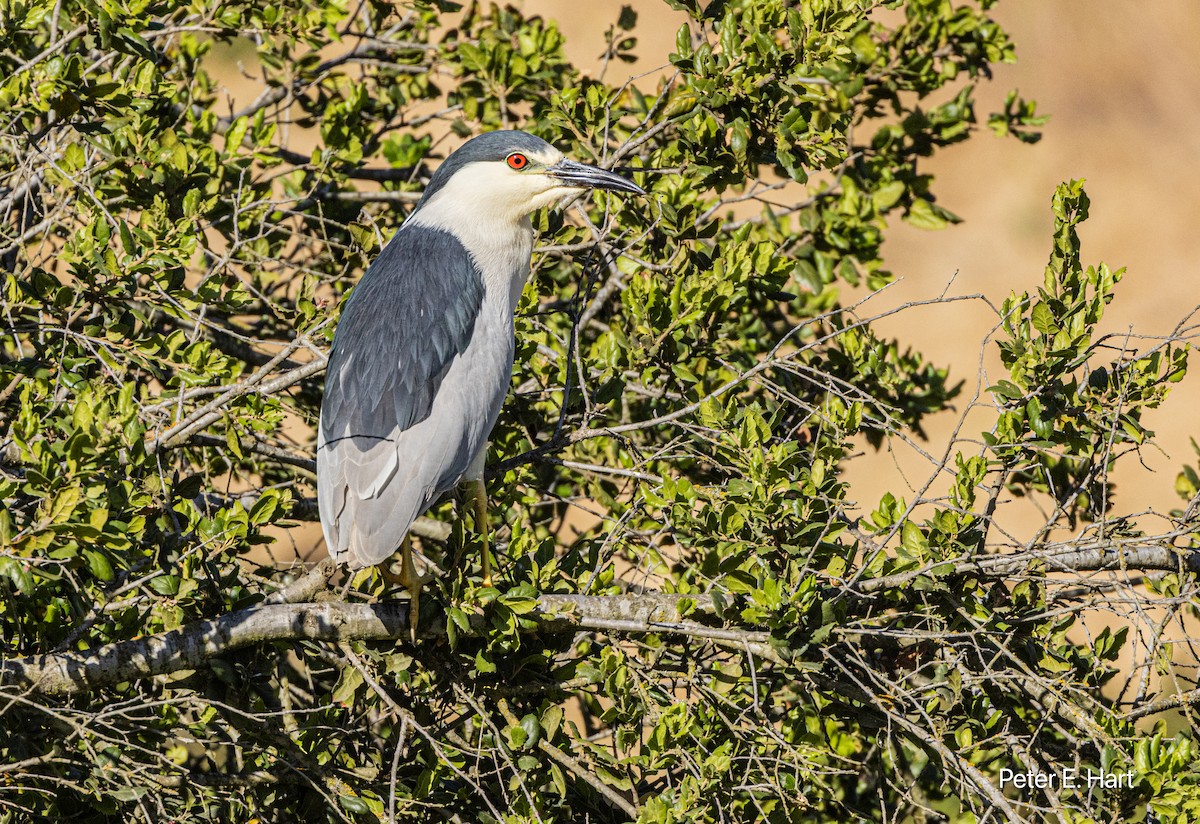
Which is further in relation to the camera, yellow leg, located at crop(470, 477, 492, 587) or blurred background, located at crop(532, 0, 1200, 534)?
blurred background, located at crop(532, 0, 1200, 534)

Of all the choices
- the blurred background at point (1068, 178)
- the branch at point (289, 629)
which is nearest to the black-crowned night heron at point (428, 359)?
the branch at point (289, 629)

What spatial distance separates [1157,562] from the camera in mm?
2727

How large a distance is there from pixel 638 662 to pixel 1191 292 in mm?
11858

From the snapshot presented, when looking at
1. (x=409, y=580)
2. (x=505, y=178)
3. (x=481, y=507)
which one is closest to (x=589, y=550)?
(x=481, y=507)

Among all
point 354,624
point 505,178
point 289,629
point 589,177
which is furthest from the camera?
point 505,178

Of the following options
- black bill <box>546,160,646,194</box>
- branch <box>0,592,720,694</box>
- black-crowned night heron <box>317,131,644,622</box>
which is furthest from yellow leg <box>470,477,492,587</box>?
black bill <box>546,160,646,194</box>

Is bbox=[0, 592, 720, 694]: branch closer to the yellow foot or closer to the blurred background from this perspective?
the yellow foot

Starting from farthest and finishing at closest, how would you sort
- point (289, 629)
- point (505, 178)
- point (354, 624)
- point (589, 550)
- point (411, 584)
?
1. point (505, 178)
2. point (589, 550)
3. point (411, 584)
4. point (354, 624)
5. point (289, 629)

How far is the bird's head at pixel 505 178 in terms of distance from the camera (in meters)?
3.18

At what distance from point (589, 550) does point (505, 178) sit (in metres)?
1.16

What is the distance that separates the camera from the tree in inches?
91.4

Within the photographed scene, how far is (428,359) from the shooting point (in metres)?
2.90

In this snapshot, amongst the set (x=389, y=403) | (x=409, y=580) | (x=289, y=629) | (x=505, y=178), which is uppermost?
(x=505, y=178)

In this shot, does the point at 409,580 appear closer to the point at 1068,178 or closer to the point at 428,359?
the point at 428,359
